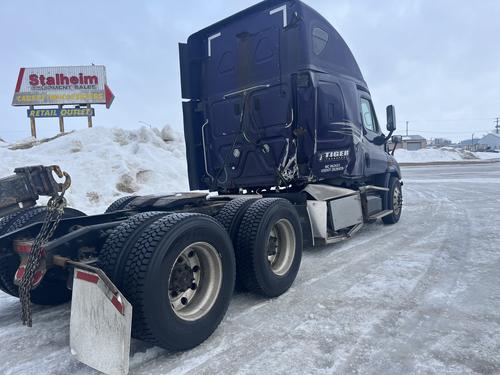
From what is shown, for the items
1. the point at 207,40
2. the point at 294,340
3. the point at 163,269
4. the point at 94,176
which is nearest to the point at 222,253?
the point at 163,269

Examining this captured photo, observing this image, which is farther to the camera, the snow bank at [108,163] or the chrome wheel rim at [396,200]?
the snow bank at [108,163]

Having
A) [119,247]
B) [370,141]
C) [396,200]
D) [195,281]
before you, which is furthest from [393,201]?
[119,247]

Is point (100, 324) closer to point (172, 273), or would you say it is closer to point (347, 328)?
point (172, 273)

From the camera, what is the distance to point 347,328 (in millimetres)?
2969

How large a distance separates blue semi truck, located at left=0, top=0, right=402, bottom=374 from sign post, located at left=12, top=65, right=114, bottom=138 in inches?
912

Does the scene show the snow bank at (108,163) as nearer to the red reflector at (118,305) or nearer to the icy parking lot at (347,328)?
the icy parking lot at (347,328)

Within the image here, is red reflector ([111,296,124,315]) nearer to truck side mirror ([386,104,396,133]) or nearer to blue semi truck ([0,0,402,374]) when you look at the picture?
blue semi truck ([0,0,402,374])

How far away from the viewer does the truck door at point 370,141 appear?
21.6 ft

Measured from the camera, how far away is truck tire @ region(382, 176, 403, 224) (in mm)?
7363

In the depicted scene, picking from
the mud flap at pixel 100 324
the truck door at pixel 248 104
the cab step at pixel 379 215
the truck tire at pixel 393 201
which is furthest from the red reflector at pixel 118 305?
the truck tire at pixel 393 201

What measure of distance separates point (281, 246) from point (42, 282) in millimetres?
2398

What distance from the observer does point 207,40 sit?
6.17m

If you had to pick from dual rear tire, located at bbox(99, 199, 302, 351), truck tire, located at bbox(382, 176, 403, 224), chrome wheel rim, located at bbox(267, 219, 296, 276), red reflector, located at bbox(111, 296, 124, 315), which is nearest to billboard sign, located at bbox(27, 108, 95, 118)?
truck tire, located at bbox(382, 176, 403, 224)

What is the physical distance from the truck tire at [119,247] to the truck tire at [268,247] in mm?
1102
